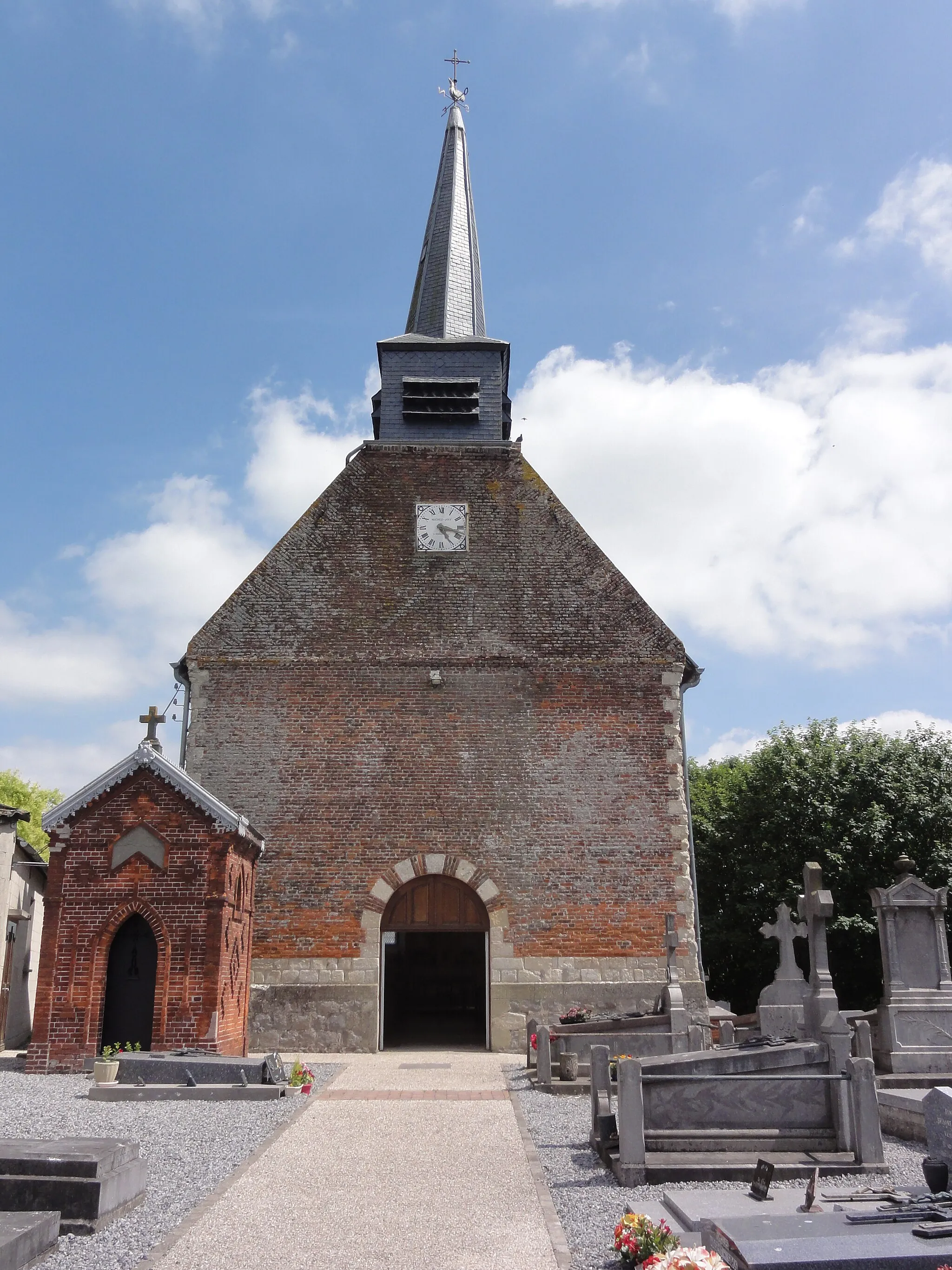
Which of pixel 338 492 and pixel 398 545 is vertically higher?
pixel 338 492

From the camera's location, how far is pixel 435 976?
25859 millimetres

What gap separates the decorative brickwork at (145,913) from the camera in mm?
13438

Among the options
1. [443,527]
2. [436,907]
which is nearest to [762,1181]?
[436,907]

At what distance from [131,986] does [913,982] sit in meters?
10.2

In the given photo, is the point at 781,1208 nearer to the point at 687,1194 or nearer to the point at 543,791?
the point at 687,1194

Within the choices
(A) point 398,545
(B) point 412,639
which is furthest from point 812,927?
(A) point 398,545

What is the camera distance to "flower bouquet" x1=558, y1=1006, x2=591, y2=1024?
1429 cm

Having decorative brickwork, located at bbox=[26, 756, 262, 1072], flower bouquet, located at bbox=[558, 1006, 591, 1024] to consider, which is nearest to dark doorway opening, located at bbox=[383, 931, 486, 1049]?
flower bouquet, located at bbox=[558, 1006, 591, 1024]

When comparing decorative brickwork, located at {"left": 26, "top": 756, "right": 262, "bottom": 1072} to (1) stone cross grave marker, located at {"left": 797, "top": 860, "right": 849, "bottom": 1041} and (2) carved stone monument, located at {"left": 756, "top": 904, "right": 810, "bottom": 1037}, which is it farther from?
(2) carved stone monument, located at {"left": 756, "top": 904, "right": 810, "bottom": 1037}

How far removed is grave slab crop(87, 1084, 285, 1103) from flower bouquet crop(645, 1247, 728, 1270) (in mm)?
7364

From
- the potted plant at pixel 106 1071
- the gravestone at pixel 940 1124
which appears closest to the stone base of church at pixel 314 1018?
→ the potted plant at pixel 106 1071

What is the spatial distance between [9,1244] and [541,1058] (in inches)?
307

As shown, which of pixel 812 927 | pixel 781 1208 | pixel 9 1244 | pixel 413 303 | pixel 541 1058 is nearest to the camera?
pixel 9 1244

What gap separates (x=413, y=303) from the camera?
24938 millimetres
